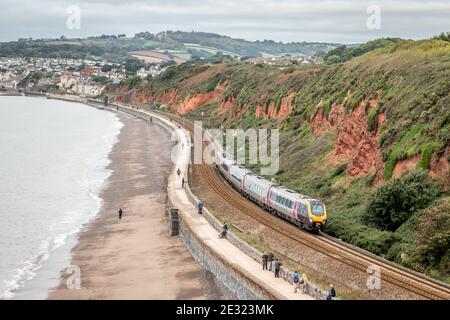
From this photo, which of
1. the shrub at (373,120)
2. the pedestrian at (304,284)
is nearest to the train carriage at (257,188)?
the shrub at (373,120)

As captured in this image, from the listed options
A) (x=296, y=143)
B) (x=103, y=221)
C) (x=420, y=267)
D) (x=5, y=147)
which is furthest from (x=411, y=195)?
A: (x=5, y=147)

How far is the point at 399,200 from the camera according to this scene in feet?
125

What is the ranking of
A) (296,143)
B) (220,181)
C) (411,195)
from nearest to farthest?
(411,195), (220,181), (296,143)

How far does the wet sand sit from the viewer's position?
115 feet

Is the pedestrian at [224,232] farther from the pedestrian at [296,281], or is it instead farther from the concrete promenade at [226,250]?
the pedestrian at [296,281]

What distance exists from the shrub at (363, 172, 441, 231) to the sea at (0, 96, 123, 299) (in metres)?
18.1

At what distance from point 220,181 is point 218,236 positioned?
23.7 m

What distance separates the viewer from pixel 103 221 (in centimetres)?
5297

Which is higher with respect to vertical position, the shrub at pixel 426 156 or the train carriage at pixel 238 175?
the shrub at pixel 426 156

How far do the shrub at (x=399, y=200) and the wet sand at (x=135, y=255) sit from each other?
10.1 m

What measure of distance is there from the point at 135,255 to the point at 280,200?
9.90 m

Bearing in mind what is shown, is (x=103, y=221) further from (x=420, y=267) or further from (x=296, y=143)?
(x=420, y=267)

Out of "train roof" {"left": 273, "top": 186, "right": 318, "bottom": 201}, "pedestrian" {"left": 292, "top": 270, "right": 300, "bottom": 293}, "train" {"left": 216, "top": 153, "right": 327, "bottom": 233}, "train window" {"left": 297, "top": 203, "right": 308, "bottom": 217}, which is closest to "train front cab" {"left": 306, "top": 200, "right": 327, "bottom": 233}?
"train" {"left": 216, "top": 153, "right": 327, "bottom": 233}

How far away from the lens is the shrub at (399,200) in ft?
123
